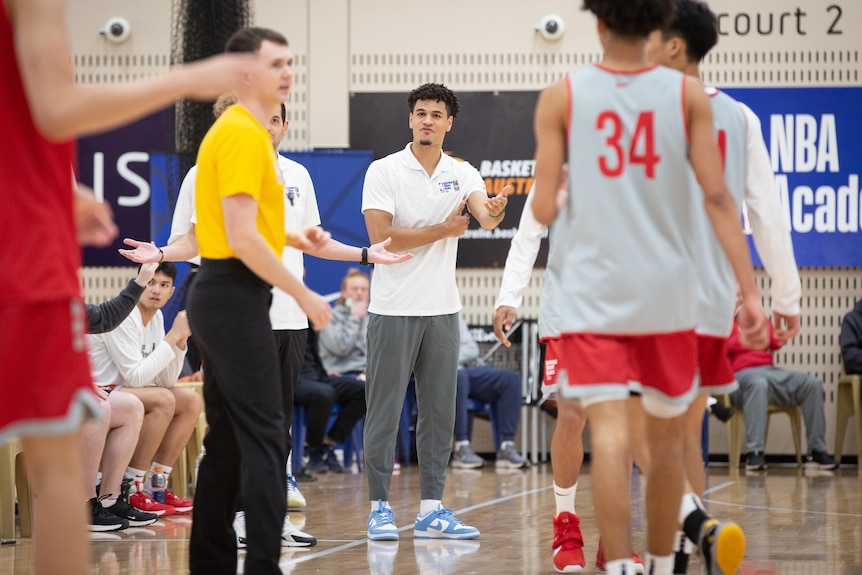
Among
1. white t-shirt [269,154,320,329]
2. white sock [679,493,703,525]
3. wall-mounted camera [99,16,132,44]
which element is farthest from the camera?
wall-mounted camera [99,16,132,44]

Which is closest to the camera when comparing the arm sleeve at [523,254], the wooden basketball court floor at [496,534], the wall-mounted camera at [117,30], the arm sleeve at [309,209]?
the wooden basketball court floor at [496,534]

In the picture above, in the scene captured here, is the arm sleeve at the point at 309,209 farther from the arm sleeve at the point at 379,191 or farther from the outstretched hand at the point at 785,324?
the outstretched hand at the point at 785,324

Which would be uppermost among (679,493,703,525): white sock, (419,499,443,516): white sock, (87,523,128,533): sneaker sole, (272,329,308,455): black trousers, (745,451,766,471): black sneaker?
(272,329,308,455): black trousers

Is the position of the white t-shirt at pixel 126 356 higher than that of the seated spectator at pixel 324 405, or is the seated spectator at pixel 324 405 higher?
the white t-shirt at pixel 126 356

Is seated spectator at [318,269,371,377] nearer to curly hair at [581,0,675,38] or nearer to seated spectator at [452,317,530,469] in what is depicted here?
seated spectator at [452,317,530,469]

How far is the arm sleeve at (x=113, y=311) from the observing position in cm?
549

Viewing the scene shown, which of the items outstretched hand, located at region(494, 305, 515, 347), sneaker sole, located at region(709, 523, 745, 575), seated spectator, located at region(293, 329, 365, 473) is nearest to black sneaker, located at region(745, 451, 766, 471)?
seated spectator, located at region(293, 329, 365, 473)

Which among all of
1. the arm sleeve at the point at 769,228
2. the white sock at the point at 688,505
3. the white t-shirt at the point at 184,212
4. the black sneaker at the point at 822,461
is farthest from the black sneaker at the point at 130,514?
the black sneaker at the point at 822,461

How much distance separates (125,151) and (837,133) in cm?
648

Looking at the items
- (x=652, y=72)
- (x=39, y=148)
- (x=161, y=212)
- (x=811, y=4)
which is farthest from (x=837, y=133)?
(x=39, y=148)

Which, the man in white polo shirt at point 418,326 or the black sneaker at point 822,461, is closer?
the man in white polo shirt at point 418,326

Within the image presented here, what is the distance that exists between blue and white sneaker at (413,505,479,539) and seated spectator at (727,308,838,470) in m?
4.63

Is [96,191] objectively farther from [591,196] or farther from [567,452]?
[591,196]

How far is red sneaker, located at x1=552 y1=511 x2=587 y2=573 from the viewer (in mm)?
4180
